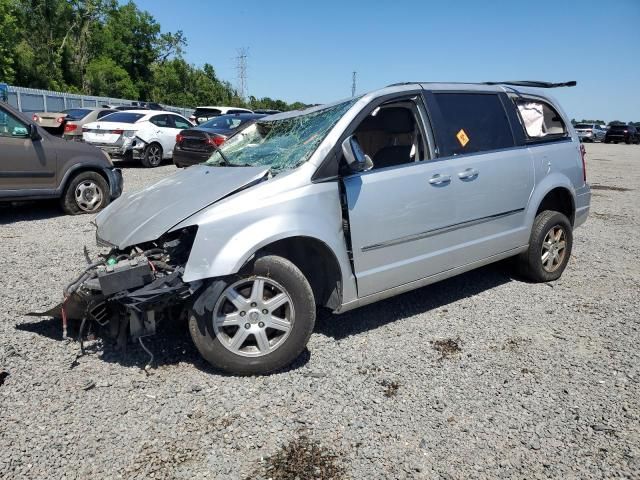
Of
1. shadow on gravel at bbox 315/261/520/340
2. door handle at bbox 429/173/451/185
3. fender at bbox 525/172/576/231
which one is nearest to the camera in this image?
door handle at bbox 429/173/451/185

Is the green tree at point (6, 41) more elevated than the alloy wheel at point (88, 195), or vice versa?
the green tree at point (6, 41)

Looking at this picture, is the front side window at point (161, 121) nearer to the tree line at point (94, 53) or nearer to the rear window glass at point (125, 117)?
the rear window glass at point (125, 117)

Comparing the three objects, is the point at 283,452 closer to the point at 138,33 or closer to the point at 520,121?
the point at 520,121

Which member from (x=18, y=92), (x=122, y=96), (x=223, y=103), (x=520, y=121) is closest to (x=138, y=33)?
(x=122, y=96)

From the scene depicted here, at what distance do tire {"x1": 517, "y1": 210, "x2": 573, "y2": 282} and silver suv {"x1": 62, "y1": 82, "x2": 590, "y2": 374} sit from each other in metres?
0.03

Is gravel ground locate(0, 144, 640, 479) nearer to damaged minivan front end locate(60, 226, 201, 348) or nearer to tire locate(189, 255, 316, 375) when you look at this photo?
tire locate(189, 255, 316, 375)

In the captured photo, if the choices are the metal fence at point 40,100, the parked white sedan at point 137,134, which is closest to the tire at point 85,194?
the parked white sedan at point 137,134

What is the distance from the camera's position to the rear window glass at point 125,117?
13625mm

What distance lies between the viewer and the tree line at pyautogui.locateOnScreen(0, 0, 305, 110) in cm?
4284

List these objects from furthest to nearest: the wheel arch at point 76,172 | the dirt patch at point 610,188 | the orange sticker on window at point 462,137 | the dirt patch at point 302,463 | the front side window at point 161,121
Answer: the front side window at point 161,121
the dirt patch at point 610,188
the wheel arch at point 76,172
the orange sticker on window at point 462,137
the dirt patch at point 302,463

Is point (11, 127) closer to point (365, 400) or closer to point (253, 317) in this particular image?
point (253, 317)

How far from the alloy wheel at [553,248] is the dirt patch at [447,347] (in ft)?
5.77

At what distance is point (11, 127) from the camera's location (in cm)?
700

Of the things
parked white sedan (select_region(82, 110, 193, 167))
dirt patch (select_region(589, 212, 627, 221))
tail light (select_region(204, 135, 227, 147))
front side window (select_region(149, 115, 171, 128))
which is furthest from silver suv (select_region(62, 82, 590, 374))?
front side window (select_region(149, 115, 171, 128))
